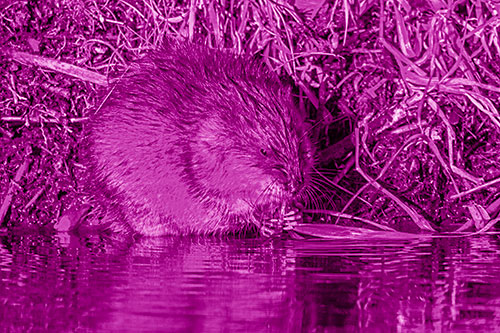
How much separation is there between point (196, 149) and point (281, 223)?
618 millimetres

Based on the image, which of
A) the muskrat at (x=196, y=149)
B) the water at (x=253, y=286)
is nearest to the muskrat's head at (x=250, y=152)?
the muskrat at (x=196, y=149)

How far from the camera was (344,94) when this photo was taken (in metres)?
5.48

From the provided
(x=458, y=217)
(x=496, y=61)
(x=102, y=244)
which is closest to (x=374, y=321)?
(x=102, y=244)

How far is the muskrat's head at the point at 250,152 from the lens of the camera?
4.82m

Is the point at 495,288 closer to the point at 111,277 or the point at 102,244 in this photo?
the point at 111,277

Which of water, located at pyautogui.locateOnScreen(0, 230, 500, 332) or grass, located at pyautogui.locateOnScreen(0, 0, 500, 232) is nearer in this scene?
water, located at pyautogui.locateOnScreen(0, 230, 500, 332)

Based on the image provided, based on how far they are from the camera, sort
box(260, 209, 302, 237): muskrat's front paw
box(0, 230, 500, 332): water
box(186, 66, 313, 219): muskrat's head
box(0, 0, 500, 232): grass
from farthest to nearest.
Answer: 1. box(0, 0, 500, 232): grass
2. box(260, 209, 302, 237): muskrat's front paw
3. box(186, 66, 313, 219): muskrat's head
4. box(0, 230, 500, 332): water

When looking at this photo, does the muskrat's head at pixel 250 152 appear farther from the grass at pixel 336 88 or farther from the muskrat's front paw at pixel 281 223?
the grass at pixel 336 88

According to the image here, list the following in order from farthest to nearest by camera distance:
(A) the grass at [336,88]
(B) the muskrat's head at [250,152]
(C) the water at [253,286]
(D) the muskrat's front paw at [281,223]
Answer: (A) the grass at [336,88] < (D) the muskrat's front paw at [281,223] < (B) the muskrat's head at [250,152] < (C) the water at [253,286]

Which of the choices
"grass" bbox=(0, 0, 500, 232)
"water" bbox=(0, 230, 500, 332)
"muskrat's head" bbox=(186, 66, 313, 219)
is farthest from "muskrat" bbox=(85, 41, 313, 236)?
"grass" bbox=(0, 0, 500, 232)

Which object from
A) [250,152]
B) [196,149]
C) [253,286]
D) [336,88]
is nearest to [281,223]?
[250,152]

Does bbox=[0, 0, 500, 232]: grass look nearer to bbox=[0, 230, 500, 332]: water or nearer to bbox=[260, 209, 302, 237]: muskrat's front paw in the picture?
bbox=[260, 209, 302, 237]: muskrat's front paw

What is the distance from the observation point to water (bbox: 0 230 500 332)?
102 inches

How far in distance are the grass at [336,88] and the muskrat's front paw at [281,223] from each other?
0.23m
